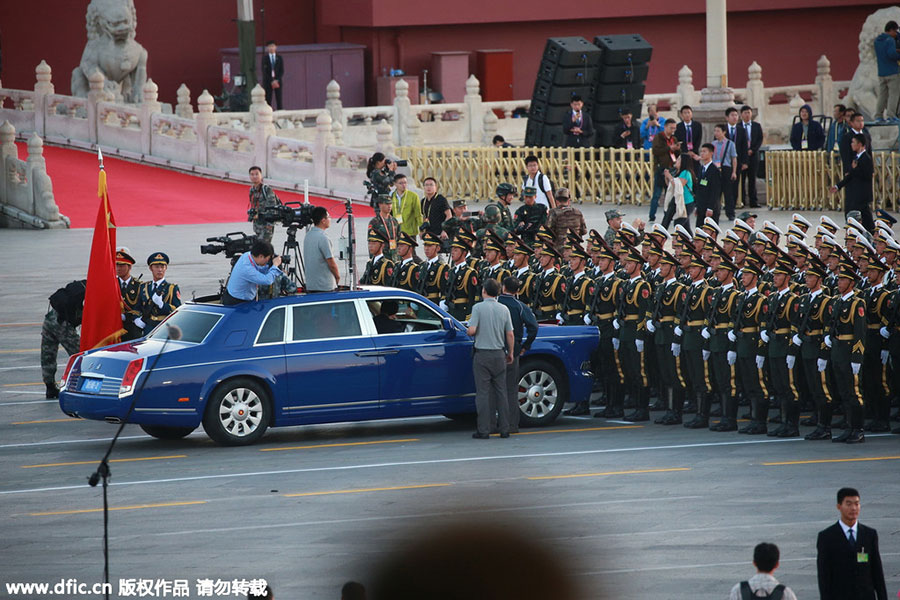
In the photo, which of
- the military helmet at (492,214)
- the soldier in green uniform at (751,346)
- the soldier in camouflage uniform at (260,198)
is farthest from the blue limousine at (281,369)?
the soldier in camouflage uniform at (260,198)

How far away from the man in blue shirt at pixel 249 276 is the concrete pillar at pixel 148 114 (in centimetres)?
2215

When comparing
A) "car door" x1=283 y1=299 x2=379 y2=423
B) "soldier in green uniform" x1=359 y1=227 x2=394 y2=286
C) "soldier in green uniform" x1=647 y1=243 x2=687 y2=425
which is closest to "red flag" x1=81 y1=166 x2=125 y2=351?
"car door" x1=283 y1=299 x2=379 y2=423

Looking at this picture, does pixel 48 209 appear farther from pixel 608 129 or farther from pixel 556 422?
A: pixel 556 422

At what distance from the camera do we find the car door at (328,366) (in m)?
16.2

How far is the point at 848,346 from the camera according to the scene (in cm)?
1573

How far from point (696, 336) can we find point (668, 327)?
44cm

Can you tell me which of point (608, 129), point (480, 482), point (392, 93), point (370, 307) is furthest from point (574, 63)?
point (480, 482)

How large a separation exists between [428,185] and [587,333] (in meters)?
6.35

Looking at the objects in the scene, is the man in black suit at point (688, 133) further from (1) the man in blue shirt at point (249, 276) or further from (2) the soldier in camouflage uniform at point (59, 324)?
(1) the man in blue shirt at point (249, 276)

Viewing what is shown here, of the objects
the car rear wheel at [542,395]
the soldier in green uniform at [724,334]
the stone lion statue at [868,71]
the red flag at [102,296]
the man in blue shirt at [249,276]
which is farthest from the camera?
the stone lion statue at [868,71]

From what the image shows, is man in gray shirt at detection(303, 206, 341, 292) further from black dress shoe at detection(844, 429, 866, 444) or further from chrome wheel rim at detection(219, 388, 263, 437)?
black dress shoe at detection(844, 429, 866, 444)

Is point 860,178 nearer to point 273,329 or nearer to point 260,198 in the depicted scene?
point 260,198

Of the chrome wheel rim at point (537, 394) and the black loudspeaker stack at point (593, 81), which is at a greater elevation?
the black loudspeaker stack at point (593, 81)

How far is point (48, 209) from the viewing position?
33656mm
